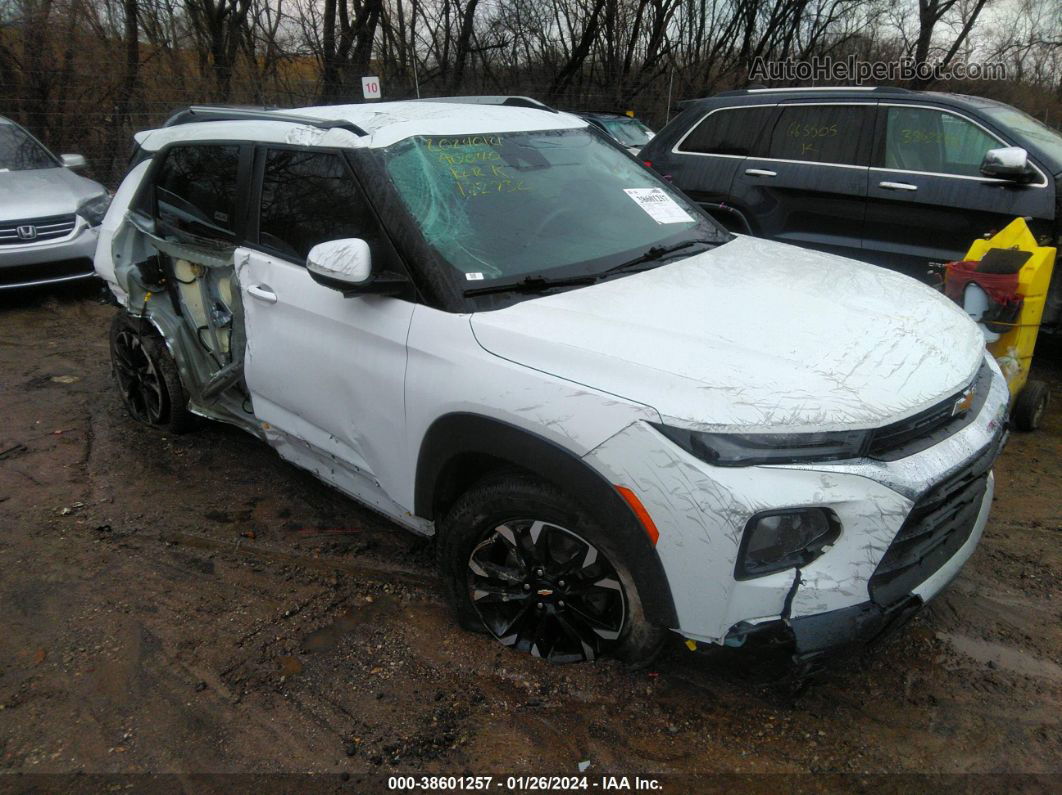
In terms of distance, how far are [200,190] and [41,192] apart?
472 centimetres

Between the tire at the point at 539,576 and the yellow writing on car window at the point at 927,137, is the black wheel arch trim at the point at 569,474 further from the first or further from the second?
the yellow writing on car window at the point at 927,137

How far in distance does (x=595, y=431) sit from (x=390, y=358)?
89 cm

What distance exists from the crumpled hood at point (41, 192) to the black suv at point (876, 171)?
5518 millimetres

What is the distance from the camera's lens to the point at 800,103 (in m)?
5.92

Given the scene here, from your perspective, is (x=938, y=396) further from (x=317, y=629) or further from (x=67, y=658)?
(x=67, y=658)

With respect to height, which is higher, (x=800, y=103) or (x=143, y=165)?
(x=800, y=103)

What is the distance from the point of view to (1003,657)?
272 centimetres

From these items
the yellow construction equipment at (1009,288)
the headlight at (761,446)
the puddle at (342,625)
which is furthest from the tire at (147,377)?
the yellow construction equipment at (1009,288)

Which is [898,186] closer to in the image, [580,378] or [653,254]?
[653,254]

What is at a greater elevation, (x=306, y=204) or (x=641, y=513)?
(x=306, y=204)

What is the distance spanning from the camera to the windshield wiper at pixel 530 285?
2.63 metres

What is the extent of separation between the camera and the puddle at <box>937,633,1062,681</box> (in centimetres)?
266

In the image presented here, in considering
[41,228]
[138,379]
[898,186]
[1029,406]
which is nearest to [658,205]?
[1029,406]

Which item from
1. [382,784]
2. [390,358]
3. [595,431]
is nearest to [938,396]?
[595,431]
